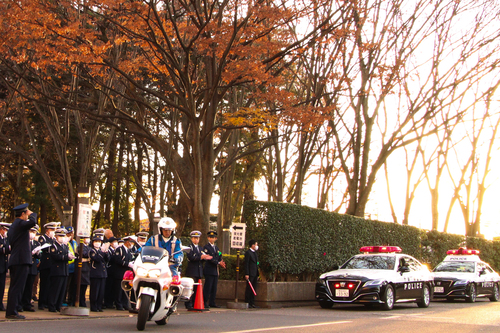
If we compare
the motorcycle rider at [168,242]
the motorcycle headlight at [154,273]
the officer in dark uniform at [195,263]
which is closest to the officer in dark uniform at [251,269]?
the officer in dark uniform at [195,263]

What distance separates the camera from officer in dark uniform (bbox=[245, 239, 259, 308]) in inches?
611

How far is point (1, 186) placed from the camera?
33.6m

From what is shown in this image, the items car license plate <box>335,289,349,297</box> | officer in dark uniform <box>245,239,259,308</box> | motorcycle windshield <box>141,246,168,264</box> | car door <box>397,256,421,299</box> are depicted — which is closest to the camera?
motorcycle windshield <box>141,246,168,264</box>

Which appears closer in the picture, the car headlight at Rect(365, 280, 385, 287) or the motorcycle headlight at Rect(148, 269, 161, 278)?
the motorcycle headlight at Rect(148, 269, 161, 278)

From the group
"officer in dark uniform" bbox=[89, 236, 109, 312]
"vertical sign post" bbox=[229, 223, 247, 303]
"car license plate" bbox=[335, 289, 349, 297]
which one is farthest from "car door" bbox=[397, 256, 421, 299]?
"officer in dark uniform" bbox=[89, 236, 109, 312]

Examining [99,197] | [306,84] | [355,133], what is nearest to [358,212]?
[355,133]

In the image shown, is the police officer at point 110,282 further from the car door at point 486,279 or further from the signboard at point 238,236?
the car door at point 486,279

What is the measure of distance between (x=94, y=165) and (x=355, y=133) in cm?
1460

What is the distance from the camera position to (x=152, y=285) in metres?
9.34

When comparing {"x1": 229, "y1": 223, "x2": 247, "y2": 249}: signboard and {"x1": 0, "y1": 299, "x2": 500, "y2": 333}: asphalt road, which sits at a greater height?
{"x1": 229, "y1": 223, "x2": 247, "y2": 249}: signboard

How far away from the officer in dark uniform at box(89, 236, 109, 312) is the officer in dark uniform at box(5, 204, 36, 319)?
A: 2.93 metres

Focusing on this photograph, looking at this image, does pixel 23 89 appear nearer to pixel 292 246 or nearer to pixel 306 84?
pixel 306 84

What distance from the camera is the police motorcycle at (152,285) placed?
9086 mm

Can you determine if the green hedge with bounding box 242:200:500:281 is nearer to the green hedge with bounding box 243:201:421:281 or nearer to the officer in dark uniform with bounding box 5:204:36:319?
the green hedge with bounding box 243:201:421:281
